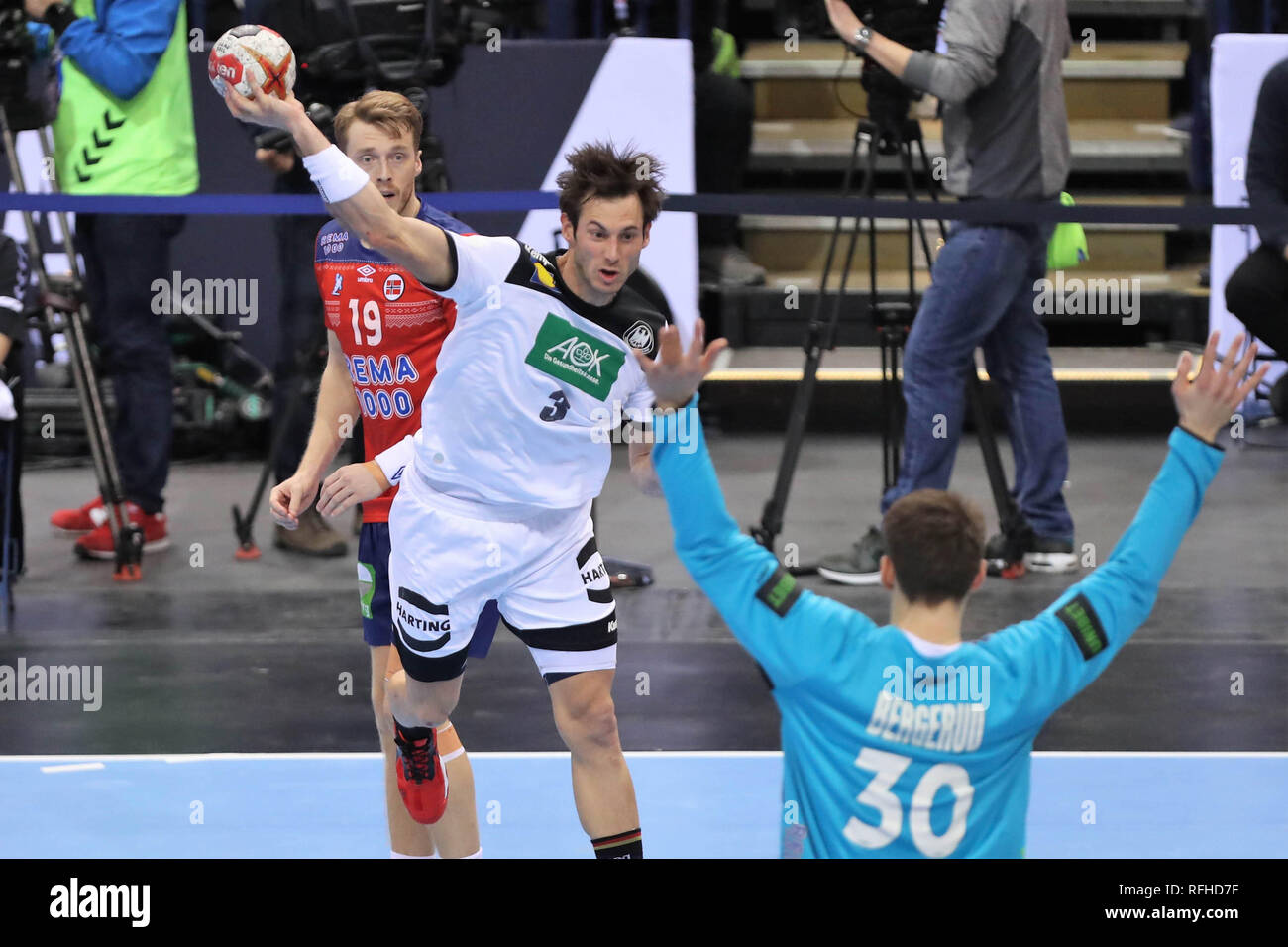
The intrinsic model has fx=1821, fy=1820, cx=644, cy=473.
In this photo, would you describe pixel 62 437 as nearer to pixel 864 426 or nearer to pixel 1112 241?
pixel 864 426

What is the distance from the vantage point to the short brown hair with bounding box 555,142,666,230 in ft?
12.8

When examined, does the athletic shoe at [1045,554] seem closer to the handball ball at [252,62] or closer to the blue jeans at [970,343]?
the blue jeans at [970,343]

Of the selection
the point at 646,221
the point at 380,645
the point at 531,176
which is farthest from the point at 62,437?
the point at 646,221

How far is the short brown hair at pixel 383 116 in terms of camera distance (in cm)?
417

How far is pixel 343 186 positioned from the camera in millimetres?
3512

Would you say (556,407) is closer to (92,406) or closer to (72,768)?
(72,768)

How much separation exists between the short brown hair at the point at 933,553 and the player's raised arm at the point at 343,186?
1.25 metres

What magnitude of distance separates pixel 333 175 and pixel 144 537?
456 cm

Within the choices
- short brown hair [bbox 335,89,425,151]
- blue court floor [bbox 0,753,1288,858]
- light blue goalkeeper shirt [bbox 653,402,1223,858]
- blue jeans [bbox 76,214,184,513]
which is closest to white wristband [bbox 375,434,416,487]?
short brown hair [bbox 335,89,425,151]

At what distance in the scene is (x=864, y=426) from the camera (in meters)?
10.6

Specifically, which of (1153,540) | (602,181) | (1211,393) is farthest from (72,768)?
(1211,393)

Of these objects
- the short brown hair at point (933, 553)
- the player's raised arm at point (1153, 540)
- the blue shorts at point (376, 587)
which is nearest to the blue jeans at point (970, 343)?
the blue shorts at point (376, 587)

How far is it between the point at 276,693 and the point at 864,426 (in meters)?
5.34

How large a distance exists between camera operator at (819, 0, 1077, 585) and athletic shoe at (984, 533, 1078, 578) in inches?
3.0
